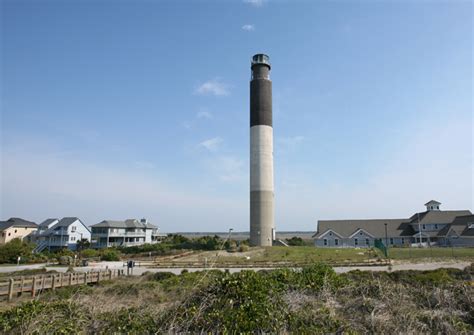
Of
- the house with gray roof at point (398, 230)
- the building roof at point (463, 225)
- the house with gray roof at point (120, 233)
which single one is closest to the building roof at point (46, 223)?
the house with gray roof at point (120, 233)

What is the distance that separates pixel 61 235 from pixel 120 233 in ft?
37.8

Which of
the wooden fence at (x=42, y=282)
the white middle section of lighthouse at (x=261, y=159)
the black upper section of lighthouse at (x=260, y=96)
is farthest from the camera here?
the black upper section of lighthouse at (x=260, y=96)

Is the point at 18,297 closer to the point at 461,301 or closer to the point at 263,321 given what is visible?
the point at 263,321

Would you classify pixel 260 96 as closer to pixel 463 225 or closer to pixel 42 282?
pixel 463 225

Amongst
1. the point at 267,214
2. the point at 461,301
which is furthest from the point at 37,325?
the point at 267,214

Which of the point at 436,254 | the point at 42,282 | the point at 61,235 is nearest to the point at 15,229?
the point at 61,235

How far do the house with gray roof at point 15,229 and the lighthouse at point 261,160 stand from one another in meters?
49.4

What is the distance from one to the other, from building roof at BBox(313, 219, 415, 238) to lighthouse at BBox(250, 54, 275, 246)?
→ 44.8ft

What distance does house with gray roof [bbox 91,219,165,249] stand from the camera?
228 feet

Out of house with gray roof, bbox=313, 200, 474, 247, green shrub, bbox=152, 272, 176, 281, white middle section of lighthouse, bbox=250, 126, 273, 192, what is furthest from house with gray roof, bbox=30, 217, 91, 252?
green shrub, bbox=152, 272, 176, 281

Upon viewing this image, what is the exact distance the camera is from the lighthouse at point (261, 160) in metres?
50.7

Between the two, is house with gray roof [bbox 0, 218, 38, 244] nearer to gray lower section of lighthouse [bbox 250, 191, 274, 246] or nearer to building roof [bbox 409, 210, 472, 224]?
gray lower section of lighthouse [bbox 250, 191, 274, 246]

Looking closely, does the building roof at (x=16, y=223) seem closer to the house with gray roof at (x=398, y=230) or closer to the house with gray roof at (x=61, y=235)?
the house with gray roof at (x=61, y=235)

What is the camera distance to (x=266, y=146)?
2069 inches
